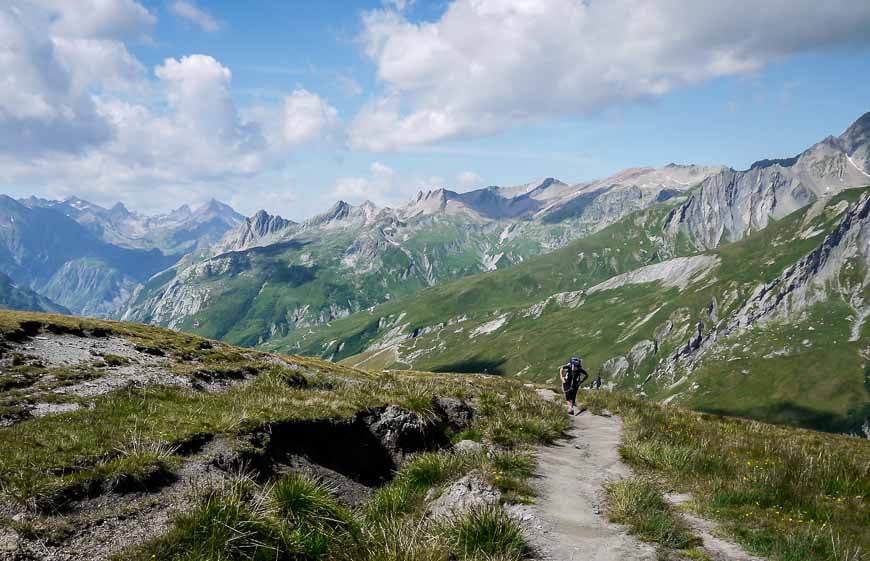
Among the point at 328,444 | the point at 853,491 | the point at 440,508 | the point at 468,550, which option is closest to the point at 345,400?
the point at 328,444

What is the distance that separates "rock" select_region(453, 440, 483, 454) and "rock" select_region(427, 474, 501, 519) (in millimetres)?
3263

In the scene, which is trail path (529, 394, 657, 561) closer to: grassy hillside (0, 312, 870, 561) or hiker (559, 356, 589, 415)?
grassy hillside (0, 312, 870, 561)

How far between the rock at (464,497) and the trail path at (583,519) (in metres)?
1.06

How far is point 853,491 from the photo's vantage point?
13.2m

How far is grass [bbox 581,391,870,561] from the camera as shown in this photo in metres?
9.42

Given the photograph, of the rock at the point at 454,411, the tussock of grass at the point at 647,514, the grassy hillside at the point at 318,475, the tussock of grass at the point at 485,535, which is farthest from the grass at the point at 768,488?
the rock at the point at 454,411

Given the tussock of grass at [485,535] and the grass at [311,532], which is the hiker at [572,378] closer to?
the grass at [311,532]

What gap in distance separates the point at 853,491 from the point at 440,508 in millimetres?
11254

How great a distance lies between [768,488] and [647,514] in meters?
4.31

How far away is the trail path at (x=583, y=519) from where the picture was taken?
9.20 m

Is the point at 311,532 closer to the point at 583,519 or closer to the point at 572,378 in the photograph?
the point at 583,519

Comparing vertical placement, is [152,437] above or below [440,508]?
above

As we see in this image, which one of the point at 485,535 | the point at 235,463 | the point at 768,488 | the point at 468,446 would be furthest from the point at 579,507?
the point at 235,463

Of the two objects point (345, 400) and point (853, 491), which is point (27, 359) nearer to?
point (345, 400)
